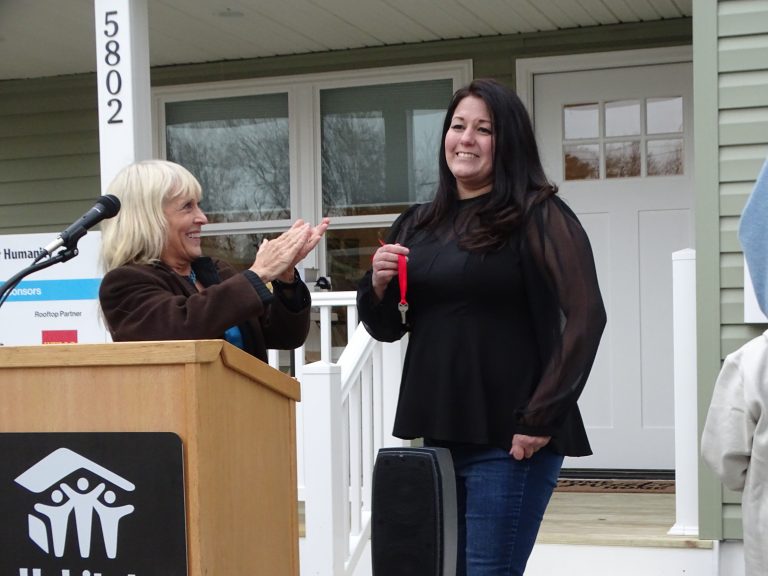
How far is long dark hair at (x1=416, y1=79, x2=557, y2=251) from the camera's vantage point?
2.79m

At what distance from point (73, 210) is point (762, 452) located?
557 centimetres

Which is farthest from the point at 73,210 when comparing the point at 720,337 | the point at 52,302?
the point at 720,337

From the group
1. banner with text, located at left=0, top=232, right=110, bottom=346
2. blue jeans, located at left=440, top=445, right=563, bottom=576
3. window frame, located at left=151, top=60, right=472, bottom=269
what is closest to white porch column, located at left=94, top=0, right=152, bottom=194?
banner with text, located at left=0, top=232, right=110, bottom=346

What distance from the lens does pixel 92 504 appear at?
2.13 metres

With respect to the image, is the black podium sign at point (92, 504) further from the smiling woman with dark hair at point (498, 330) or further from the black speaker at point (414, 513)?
the smiling woman with dark hair at point (498, 330)

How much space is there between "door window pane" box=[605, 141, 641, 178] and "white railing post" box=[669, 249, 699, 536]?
1.84 metres

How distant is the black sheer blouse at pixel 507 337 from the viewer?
2684 mm

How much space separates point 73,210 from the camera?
7.32 metres

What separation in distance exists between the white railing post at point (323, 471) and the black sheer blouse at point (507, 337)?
1403 mm

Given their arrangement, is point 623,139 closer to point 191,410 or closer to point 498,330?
point 498,330

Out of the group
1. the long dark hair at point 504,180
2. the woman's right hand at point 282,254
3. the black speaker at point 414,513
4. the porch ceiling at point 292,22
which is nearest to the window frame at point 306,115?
the porch ceiling at point 292,22

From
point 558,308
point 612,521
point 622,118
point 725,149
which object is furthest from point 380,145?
point 558,308

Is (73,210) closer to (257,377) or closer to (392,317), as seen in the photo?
(392,317)

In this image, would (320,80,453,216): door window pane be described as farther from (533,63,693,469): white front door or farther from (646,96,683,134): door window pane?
(646,96,683,134): door window pane
